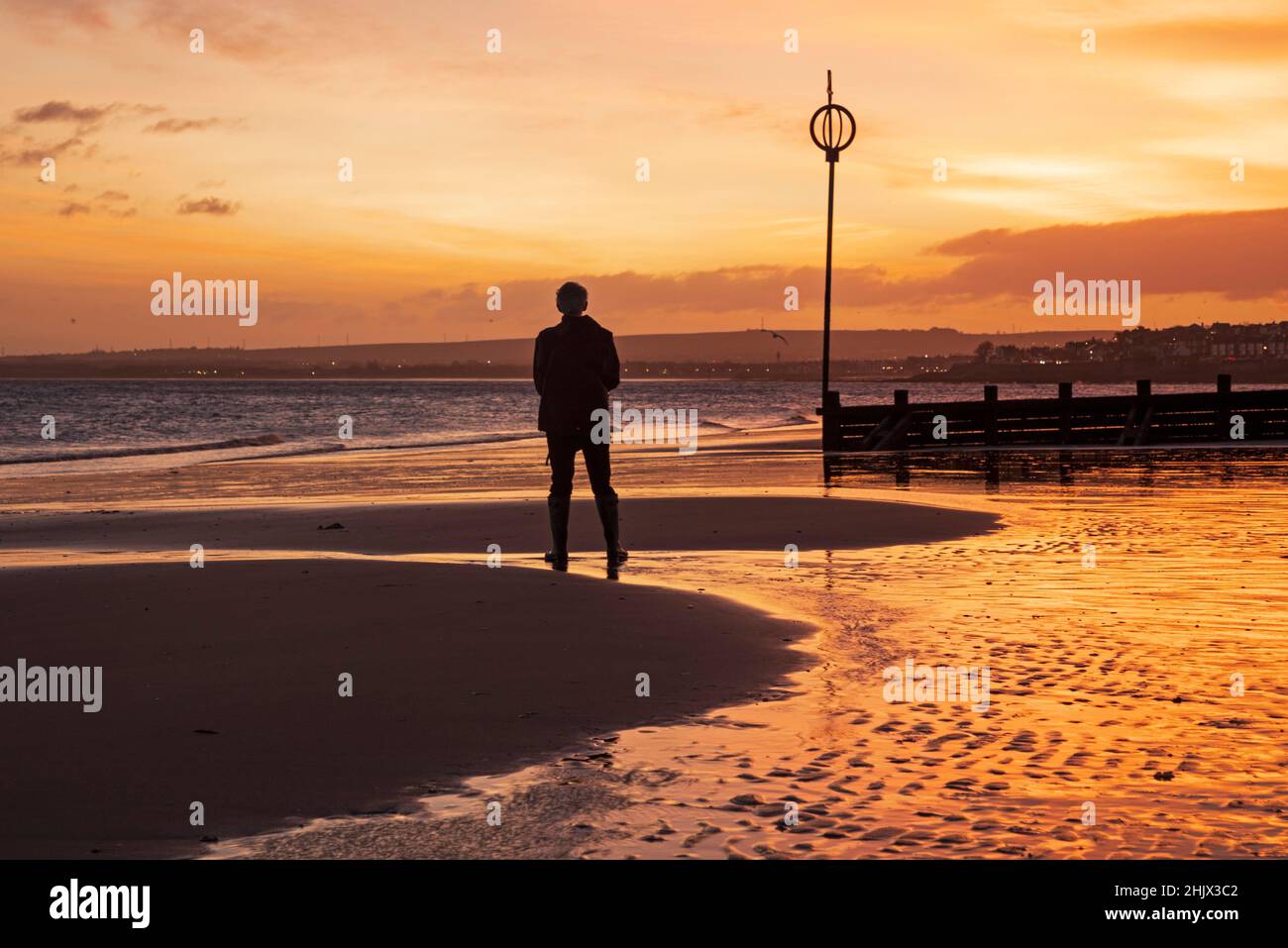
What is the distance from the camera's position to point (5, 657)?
7.42 meters

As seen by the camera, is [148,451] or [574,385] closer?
[574,385]

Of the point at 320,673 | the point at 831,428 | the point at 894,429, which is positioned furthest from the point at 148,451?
the point at 320,673

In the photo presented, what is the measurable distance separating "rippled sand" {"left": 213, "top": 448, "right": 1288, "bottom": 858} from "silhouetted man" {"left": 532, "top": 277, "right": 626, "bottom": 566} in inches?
39.8

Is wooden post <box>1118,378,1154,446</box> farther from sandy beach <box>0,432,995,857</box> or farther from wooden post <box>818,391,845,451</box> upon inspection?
sandy beach <box>0,432,995,857</box>

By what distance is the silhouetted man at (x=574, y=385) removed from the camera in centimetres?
1130

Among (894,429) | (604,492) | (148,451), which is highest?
(894,429)

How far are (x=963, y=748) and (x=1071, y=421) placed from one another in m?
29.0

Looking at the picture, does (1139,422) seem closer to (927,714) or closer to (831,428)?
(831,428)

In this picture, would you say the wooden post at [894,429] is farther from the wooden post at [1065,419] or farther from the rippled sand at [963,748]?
the rippled sand at [963,748]

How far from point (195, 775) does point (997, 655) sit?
4315mm

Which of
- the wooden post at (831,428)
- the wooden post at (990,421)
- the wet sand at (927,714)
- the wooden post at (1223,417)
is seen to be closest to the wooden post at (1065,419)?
the wooden post at (990,421)

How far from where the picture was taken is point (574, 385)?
445 inches
